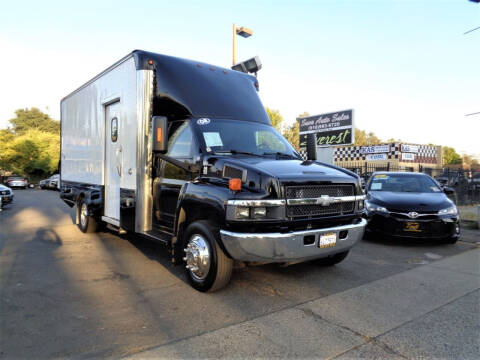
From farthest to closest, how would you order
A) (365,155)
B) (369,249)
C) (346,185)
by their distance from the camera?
1. (365,155)
2. (369,249)
3. (346,185)

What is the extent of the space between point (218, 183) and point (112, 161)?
296 cm

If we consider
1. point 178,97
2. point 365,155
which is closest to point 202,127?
point 178,97

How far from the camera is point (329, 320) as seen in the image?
3.51 m

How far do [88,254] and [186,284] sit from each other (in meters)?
2.51

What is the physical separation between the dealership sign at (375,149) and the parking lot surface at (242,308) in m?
24.3

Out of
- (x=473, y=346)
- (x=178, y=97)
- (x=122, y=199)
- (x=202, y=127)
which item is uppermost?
(x=178, y=97)

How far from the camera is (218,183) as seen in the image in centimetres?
409

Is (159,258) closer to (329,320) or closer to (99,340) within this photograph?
(99,340)

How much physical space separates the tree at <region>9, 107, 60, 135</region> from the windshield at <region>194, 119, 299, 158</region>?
69013mm

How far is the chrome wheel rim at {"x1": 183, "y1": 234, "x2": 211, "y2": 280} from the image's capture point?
4113 mm

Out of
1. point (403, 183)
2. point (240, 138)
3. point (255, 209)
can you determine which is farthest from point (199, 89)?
point (403, 183)

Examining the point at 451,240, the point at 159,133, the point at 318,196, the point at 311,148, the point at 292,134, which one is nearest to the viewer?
the point at 318,196

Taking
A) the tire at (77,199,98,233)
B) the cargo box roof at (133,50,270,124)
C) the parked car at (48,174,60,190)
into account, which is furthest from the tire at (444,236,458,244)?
the parked car at (48,174,60,190)

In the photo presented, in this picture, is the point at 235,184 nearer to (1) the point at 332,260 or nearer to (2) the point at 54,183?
(1) the point at 332,260
